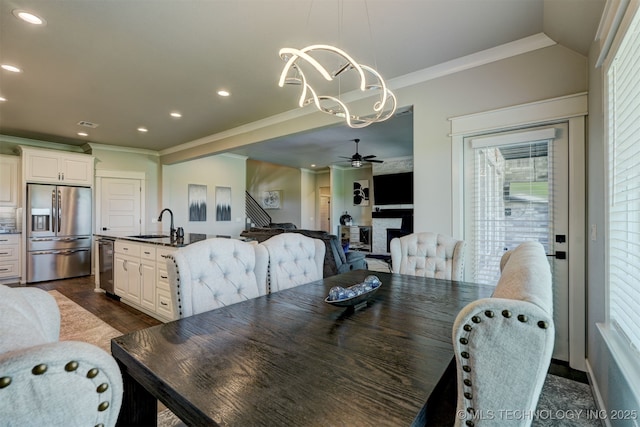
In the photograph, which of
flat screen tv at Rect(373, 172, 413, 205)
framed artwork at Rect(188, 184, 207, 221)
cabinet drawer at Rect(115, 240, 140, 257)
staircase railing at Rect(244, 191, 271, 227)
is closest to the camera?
cabinet drawer at Rect(115, 240, 140, 257)

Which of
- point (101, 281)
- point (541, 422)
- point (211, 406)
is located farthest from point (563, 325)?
point (101, 281)

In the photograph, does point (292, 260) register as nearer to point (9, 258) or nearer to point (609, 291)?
point (609, 291)

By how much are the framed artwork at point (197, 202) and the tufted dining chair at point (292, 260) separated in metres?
5.53

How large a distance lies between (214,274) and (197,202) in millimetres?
6032

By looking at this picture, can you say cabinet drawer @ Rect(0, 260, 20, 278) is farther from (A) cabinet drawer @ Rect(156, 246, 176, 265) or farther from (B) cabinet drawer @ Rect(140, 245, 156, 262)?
(A) cabinet drawer @ Rect(156, 246, 176, 265)

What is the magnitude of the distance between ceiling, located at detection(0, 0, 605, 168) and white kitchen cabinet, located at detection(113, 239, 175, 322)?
1.84 m

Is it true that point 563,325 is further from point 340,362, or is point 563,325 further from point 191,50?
point 191,50

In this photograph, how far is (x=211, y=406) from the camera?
732 mm

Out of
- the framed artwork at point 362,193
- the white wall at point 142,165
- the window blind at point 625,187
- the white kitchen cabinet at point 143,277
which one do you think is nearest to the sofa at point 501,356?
the window blind at point 625,187

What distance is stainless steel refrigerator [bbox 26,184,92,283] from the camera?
5281 millimetres

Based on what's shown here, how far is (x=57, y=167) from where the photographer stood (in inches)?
219

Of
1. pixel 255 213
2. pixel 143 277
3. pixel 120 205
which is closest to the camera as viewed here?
pixel 143 277

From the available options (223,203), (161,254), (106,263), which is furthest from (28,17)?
(223,203)

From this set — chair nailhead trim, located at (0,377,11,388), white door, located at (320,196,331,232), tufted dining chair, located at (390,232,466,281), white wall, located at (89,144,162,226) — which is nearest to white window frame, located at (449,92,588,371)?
tufted dining chair, located at (390,232,466,281)
